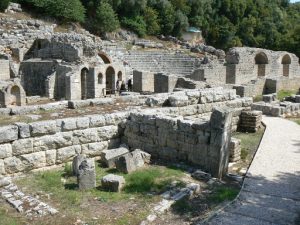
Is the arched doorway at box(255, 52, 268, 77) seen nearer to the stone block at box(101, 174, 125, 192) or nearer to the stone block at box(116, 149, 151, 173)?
the stone block at box(116, 149, 151, 173)

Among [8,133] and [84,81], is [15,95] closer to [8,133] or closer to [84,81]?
[84,81]

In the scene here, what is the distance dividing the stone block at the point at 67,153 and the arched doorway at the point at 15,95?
1256 cm

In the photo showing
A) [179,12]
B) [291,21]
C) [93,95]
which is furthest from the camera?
[291,21]

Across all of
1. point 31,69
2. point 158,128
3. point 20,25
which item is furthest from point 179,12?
point 158,128

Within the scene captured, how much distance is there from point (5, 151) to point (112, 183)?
8.11ft

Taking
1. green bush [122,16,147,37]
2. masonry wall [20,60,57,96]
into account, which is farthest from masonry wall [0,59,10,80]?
green bush [122,16,147,37]

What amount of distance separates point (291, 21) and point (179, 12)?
29.2 meters

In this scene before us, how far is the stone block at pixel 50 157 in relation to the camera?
8836 mm

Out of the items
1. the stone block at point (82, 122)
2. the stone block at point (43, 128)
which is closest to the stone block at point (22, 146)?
the stone block at point (43, 128)

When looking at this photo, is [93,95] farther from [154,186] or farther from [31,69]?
[154,186]

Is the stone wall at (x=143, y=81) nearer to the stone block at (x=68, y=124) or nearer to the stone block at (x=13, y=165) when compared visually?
the stone block at (x=68, y=124)

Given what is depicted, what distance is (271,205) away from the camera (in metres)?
7.02

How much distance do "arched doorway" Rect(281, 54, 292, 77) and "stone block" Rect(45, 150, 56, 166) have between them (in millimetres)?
24872

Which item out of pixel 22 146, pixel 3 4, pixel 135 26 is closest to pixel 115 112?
pixel 22 146
